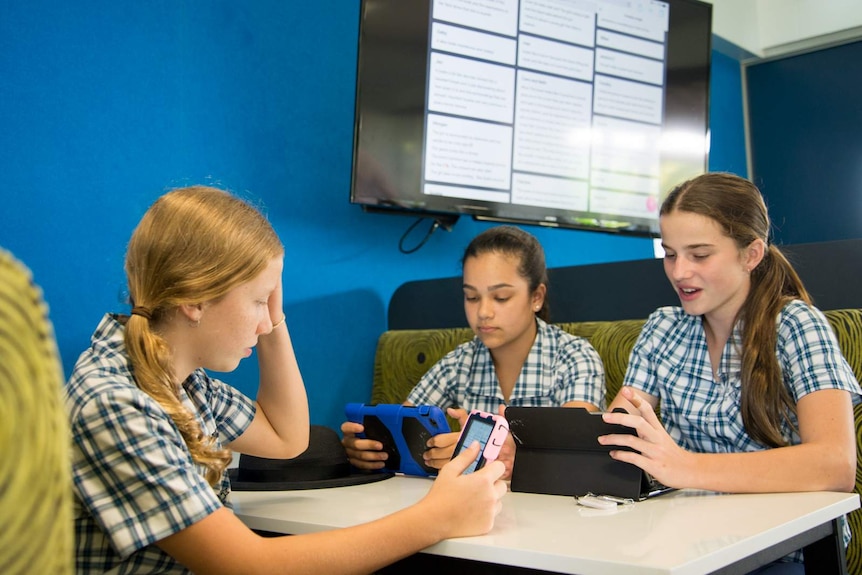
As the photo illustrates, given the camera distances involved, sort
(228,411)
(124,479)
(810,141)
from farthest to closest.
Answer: (810,141), (228,411), (124,479)

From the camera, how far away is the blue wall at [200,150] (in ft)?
6.42

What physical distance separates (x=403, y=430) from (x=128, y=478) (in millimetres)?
727

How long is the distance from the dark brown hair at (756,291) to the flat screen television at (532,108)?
3.14 feet

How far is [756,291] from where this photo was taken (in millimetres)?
1633

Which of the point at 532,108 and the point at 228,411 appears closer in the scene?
the point at 228,411

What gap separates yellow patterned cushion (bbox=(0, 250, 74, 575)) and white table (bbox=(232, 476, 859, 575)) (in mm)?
583

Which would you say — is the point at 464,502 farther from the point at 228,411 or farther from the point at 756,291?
the point at 756,291

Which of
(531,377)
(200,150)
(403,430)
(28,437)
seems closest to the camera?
(28,437)

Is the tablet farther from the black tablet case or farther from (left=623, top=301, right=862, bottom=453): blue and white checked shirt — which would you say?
(left=623, top=301, right=862, bottom=453): blue and white checked shirt

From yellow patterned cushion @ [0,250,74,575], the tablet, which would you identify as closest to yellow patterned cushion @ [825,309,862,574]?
the tablet

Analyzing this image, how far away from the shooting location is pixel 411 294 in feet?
8.93

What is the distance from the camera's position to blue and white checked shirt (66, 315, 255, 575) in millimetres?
915

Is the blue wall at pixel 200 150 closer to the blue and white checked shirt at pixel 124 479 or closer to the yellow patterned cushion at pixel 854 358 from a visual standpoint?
the blue and white checked shirt at pixel 124 479

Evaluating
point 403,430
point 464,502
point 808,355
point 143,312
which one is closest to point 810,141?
point 808,355
